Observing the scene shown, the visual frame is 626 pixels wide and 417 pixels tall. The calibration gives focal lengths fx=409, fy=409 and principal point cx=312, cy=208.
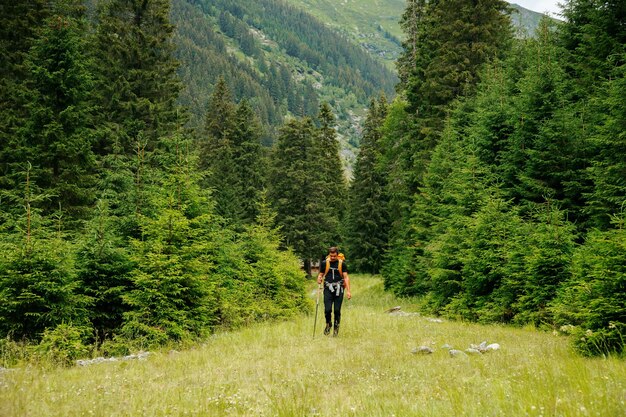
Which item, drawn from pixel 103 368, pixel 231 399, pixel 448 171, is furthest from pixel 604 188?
pixel 103 368

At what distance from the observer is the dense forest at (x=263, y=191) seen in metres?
9.97

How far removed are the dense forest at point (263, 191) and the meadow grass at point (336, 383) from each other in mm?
1708

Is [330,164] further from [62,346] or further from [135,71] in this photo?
[62,346]

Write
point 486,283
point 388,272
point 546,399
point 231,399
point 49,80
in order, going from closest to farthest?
point 546,399, point 231,399, point 486,283, point 49,80, point 388,272

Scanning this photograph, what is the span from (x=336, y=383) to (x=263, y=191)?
14.0m

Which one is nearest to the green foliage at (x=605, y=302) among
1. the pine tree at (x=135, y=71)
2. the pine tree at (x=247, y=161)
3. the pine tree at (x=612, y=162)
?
the pine tree at (x=612, y=162)

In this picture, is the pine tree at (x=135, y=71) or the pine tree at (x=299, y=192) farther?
the pine tree at (x=299, y=192)

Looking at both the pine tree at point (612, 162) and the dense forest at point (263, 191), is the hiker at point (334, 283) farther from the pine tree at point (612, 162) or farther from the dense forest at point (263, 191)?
the pine tree at point (612, 162)

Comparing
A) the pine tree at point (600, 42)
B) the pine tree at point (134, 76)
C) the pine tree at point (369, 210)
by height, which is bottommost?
the pine tree at point (369, 210)

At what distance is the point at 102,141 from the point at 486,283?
20109 mm

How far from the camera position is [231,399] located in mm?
5781

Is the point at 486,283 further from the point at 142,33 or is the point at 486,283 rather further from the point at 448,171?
the point at 142,33

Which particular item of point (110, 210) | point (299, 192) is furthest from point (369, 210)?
point (110, 210)

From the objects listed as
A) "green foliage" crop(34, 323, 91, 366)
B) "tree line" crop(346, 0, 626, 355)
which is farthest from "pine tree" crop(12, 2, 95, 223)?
"tree line" crop(346, 0, 626, 355)
